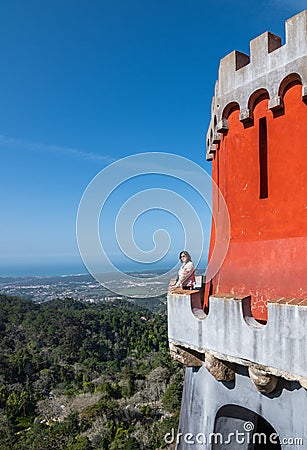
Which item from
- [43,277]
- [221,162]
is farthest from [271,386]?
[43,277]

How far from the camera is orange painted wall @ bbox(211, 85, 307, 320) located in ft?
14.8

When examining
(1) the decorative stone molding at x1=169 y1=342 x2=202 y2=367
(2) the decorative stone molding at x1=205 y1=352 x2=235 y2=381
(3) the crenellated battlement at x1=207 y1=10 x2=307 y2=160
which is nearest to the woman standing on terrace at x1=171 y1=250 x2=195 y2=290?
(1) the decorative stone molding at x1=169 y1=342 x2=202 y2=367

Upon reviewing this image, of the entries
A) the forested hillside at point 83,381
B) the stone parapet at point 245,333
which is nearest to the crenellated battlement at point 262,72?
the stone parapet at point 245,333

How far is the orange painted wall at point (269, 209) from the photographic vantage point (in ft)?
14.8

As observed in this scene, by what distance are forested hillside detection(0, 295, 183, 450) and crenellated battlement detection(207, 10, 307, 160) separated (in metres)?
19.6

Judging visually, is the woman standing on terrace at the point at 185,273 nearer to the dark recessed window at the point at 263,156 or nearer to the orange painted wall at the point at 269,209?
the orange painted wall at the point at 269,209

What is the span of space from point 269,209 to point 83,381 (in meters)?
38.5

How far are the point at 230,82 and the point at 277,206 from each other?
1.94 meters

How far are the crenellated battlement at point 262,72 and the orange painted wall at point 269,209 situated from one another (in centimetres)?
14

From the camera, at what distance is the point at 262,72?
4.87m

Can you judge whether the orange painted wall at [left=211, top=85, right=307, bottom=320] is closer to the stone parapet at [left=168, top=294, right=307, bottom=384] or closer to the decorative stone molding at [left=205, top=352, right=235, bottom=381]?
the stone parapet at [left=168, top=294, right=307, bottom=384]

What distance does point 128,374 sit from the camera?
34375mm

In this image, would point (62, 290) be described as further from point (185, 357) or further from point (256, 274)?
point (256, 274)

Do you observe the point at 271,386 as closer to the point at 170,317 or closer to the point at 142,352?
the point at 170,317
